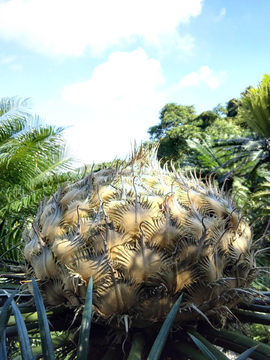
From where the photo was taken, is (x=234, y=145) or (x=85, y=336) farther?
(x=234, y=145)

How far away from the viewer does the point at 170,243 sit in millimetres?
1410

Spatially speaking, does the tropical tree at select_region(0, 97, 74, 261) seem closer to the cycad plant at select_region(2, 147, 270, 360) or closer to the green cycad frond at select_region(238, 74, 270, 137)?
the cycad plant at select_region(2, 147, 270, 360)

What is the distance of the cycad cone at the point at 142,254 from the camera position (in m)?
1.34

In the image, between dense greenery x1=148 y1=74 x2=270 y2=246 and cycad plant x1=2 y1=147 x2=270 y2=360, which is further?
dense greenery x1=148 y1=74 x2=270 y2=246

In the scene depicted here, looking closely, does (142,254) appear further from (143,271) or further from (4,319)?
(4,319)

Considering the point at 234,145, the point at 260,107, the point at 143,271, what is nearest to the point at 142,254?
the point at 143,271

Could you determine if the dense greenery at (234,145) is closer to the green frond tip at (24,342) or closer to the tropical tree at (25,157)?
the green frond tip at (24,342)

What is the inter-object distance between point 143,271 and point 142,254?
78 millimetres

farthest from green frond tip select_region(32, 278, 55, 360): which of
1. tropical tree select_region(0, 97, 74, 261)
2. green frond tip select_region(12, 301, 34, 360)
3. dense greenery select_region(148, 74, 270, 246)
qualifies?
tropical tree select_region(0, 97, 74, 261)

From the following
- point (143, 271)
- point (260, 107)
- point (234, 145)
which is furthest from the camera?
point (234, 145)

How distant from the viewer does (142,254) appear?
1361 millimetres

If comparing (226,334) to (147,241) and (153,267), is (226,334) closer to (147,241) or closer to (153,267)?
(153,267)

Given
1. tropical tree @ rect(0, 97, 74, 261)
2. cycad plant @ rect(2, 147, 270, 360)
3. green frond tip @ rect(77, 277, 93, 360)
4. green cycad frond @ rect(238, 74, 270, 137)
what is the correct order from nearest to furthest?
green frond tip @ rect(77, 277, 93, 360) < cycad plant @ rect(2, 147, 270, 360) < tropical tree @ rect(0, 97, 74, 261) < green cycad frond @ rect(238, 74, 270, 137)

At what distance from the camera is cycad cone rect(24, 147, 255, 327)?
1.34m
